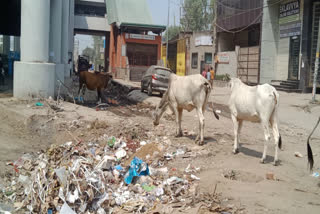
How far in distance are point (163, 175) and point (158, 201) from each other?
987mm

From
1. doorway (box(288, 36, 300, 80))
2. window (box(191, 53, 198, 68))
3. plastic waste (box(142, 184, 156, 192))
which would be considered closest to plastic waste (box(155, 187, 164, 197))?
plastic waste (box(142, 184, 156, 192))

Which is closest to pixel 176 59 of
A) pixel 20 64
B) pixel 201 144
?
pixel 20 64

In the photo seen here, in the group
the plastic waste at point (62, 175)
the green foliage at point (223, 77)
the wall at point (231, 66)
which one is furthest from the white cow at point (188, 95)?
the wall at point (231, 66)

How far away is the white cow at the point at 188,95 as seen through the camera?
9273mm

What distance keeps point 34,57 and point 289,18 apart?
54.6 ft

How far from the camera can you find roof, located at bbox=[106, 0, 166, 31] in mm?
39719

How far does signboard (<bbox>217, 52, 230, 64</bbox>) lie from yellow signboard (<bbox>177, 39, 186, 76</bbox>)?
1028cm

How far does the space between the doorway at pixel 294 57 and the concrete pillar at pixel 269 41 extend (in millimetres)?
1896

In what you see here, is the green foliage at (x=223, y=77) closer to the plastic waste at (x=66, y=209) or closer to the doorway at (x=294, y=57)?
the doorway at (x=294, y=57)

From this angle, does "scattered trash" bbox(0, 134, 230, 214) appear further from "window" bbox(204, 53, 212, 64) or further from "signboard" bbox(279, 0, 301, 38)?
"window" bbox(204, 53, 212, 64)

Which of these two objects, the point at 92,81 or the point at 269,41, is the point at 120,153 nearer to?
the point at 92,81

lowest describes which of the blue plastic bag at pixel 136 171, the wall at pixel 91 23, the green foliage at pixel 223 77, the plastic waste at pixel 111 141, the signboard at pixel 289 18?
the blue plastic bag at pixel 136 171

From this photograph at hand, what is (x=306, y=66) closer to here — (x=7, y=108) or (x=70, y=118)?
(x=70, y=118)

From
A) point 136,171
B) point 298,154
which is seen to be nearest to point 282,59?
point 298,154
